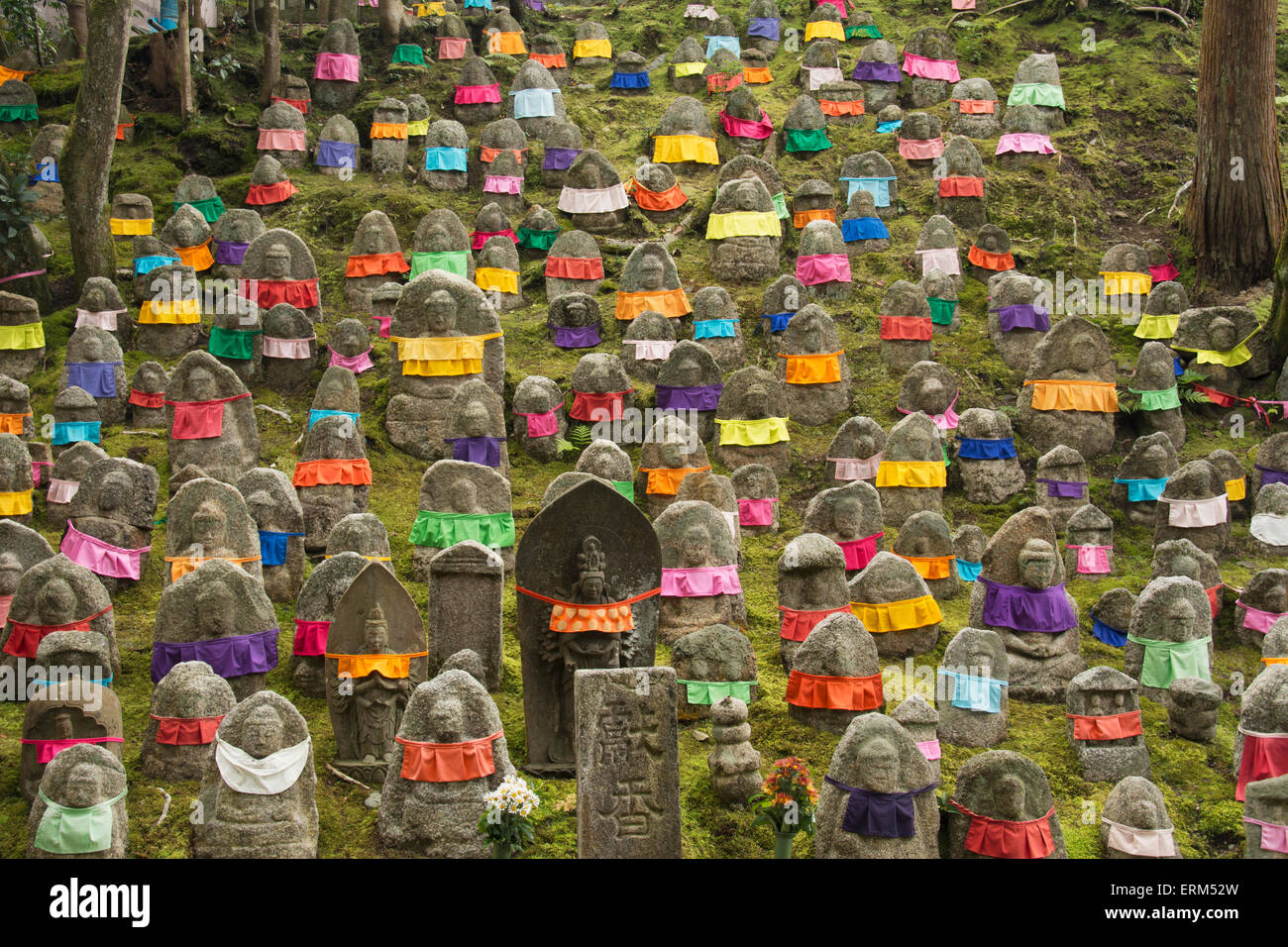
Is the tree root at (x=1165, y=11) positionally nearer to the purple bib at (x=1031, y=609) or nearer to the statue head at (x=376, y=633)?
the purple bib at (x=1031, y=609)

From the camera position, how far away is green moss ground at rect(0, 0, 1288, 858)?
1251 centimetres

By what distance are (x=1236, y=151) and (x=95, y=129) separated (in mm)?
17810

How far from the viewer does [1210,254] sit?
2302 cm

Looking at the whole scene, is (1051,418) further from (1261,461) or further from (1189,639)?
(1189,639)

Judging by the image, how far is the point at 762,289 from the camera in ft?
75.5

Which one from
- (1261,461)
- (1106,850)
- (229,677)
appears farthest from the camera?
(1261,461)

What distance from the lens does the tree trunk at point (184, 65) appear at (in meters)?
26.9

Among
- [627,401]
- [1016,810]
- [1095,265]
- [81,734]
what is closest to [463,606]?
[81,734]

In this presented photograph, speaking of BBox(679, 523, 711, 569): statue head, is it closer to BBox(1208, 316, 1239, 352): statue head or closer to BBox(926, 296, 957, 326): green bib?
BBox(926, 296, 957, 326): green bib

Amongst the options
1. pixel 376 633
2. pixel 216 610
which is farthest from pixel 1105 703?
pixel 216 610

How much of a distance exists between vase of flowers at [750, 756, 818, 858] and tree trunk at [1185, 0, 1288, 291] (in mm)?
15178

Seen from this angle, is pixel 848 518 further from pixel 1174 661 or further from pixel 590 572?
pixel 590 572

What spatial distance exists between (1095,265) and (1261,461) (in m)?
6.66

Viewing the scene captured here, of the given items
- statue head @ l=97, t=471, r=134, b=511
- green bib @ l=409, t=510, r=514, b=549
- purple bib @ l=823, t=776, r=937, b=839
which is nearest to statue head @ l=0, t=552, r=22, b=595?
statue head @ l=97, t=471, r=134, b=511
